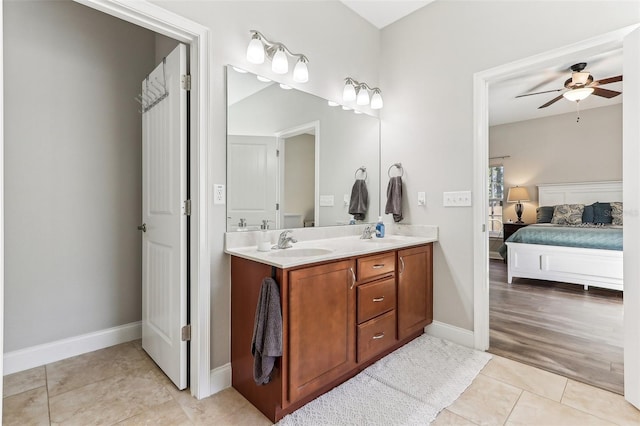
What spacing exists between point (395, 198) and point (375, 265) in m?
0.93

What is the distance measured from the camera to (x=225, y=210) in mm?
1908

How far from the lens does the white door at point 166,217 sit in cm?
184

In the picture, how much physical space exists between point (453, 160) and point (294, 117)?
1302 mm

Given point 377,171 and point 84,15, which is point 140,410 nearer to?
point 377,171

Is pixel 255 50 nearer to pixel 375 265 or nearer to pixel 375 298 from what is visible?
pixel 375 265

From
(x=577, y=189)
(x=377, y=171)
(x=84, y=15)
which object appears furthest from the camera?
(x=577, y=189)

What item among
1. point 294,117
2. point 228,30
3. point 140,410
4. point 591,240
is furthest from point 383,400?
point 591,240

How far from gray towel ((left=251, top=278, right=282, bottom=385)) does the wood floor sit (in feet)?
5.88

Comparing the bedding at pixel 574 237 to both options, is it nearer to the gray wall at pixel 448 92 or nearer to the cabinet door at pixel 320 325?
the gray wall at pixel 448 92

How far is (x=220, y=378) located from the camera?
1.87 m

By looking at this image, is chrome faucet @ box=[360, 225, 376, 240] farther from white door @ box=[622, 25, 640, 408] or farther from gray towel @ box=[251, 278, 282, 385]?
white door @ box=[622, 25, 640, 408]

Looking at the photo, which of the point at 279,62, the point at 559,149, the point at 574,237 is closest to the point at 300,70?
the point at 279,62

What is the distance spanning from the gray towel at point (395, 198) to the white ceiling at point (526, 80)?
44.8 inches

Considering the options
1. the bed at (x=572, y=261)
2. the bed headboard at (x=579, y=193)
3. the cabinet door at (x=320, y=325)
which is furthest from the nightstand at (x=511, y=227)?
the cabinet door at (x=320, y=325)
